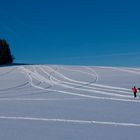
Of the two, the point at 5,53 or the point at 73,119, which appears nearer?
the point at 73,119

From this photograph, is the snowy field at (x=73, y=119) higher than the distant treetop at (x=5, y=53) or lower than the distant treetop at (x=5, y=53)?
lower

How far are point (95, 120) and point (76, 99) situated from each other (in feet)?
5.61

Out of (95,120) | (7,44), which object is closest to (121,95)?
(95,120)

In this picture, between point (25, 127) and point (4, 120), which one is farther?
point (4, 120)

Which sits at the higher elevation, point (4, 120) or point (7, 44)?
point (7, 44)

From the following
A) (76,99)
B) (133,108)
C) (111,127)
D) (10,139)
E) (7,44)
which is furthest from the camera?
(7,44)

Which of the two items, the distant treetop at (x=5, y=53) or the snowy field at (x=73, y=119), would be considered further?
the distant treetop at (x=5, y=53)

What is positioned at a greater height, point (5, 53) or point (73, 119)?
point (5, 53)

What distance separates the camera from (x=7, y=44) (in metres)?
38.1

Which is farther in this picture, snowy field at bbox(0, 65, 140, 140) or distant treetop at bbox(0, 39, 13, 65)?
distant treetop at bbox(0, 39, 13, 65)

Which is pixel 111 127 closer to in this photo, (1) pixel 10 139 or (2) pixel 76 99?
(1) pixel 10 139

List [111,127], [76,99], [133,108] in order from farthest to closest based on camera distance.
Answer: [76,99], [133,108], [111,127]

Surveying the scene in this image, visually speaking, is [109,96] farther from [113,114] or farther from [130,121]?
[130,121]

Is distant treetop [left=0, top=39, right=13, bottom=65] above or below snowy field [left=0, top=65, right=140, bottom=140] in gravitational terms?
above
